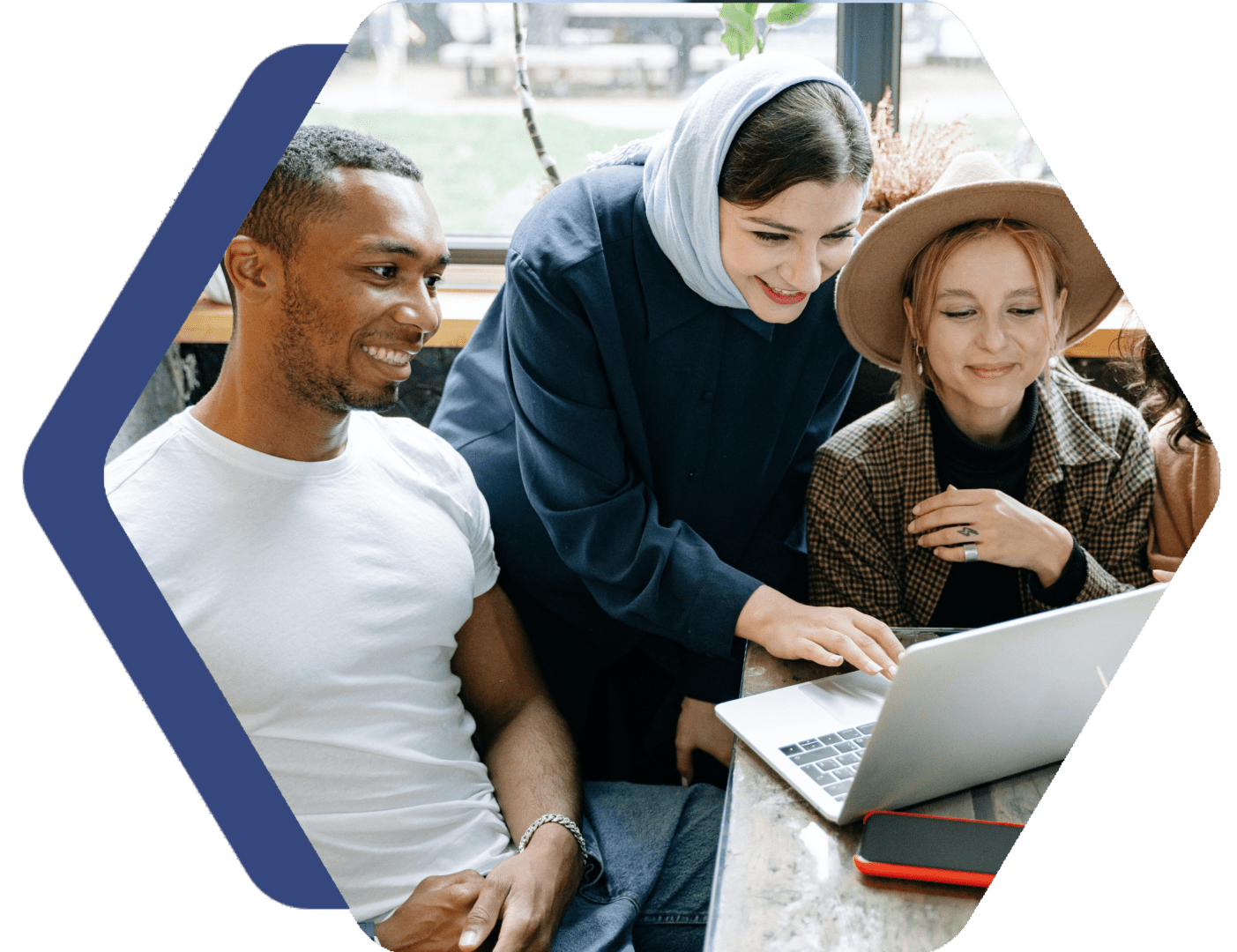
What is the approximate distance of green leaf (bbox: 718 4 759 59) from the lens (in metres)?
1.35

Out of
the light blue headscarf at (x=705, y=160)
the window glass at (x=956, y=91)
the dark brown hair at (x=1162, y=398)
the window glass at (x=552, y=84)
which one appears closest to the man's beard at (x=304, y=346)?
the window glass at (x=552, y=84)

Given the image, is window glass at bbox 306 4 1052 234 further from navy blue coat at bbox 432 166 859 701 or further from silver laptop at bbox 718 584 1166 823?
silver laptop at bbox 718 584 1166 823

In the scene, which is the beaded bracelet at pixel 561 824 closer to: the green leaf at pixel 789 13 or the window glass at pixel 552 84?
the window glass at pixel 552 84

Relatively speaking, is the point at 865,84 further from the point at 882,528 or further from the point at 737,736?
the point at 737,736

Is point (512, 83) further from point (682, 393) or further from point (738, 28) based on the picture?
point (682, 393)

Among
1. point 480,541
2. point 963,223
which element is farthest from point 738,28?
point 480,541

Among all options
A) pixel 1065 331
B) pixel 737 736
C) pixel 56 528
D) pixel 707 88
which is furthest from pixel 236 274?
pixel 1065 331

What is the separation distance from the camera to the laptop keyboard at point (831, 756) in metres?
0.99

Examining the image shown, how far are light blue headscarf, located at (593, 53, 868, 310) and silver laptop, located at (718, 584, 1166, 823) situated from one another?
53 centimetres

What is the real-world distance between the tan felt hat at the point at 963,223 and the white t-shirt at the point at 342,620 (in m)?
0.59

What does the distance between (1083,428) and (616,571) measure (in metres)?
0.61

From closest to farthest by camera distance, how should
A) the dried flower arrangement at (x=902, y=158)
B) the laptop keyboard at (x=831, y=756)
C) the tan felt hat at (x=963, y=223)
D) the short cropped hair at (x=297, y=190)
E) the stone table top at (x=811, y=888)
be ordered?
the stone table top at (x=811, y=888), the laptop keyboard at (x=831, y=756), the short cropped hair at (x=297, y=190), the tan felt hat at (x=963, y=223), the dried flower arrangement at (x=902, y=158)

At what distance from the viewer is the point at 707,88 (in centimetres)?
121

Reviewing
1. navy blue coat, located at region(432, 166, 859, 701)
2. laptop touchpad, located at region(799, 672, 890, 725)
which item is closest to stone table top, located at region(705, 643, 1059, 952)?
laptop touchpad, located at region(799, 672, 890, 725)
